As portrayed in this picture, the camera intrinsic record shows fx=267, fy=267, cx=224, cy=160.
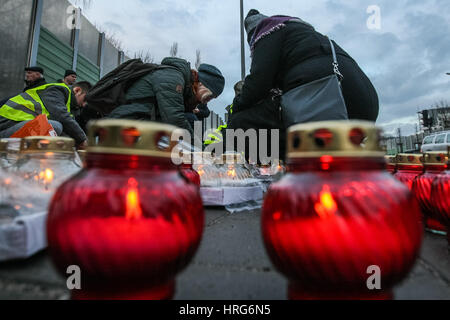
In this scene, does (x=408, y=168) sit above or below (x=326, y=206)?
Result: above

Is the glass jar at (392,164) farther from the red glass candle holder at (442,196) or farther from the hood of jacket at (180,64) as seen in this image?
the hood of jacket at (180,64)

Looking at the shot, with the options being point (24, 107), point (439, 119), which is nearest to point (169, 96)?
point (24, 107)

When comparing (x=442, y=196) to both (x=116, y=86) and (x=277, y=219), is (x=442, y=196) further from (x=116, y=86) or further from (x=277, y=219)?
(x=116, y=86)

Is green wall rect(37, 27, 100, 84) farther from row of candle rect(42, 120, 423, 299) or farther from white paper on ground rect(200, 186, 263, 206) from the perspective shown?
row of candle rect(42, 120, 423, 299)

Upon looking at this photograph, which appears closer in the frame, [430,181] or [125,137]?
[125,137]

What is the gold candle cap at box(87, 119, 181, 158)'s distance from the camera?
37 centimetres

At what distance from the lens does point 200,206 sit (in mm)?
428

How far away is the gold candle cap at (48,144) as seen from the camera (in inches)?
30.8

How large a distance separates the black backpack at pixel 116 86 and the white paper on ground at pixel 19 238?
2.24 m

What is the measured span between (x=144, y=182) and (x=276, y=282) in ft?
1.22

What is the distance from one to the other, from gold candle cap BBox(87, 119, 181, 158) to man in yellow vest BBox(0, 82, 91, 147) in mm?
2888

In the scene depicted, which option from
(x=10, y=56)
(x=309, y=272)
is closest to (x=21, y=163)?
(x=309, y=272)

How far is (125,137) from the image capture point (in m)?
0.37

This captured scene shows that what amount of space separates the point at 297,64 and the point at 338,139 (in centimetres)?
178
